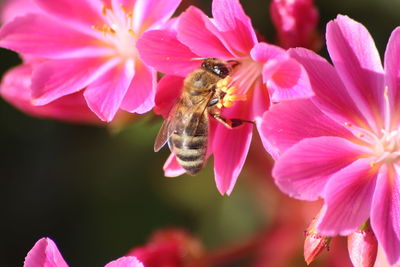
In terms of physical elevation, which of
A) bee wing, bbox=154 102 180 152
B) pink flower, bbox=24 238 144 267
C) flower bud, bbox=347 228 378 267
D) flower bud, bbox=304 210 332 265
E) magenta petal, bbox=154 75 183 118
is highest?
magenta petal, bbox=154 75 183 118

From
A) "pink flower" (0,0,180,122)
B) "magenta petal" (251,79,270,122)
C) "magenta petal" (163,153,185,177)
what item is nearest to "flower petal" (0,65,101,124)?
"pink flower" (0,0,180,122)

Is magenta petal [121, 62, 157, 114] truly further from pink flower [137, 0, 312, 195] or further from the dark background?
the dark background

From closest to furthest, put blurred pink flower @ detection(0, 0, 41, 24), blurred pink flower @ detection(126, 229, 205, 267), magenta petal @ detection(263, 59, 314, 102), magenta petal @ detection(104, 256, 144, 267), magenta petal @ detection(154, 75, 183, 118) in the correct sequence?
1. magenta petal @ detection(263, 59, 314, 102)
2. magenta petal @ detection(104, 256, 144, 267)
3. magenta petal @ detection(154, 75, 183, 118)
4. blurred pink flower @ detection(126, 229, 205, 267)
5. blurred pink flower @ detection(0, 0, 41, 24)

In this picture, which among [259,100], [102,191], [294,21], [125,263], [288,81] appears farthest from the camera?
[102,191]

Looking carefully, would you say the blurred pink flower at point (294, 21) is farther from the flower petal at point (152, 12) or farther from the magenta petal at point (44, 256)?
the magenta petal at point (44, 256)

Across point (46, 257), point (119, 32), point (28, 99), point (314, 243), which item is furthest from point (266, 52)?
point (28, 99)

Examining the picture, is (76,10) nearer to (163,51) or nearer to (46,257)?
(163,51)
